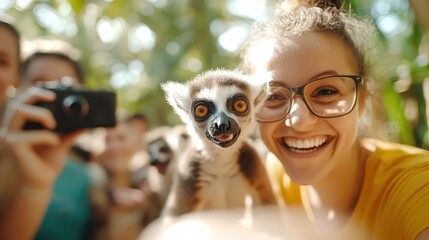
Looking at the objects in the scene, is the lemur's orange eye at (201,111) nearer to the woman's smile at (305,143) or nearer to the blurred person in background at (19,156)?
the woman's smile at (305,143)

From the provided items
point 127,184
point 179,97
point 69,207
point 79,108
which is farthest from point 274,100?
point 127,184

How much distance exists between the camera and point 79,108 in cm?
95

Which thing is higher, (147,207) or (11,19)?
(11,19)

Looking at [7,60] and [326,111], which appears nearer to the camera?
[326,111]

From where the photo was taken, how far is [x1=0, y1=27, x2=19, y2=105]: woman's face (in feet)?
3.08

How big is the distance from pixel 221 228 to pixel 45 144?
73cm

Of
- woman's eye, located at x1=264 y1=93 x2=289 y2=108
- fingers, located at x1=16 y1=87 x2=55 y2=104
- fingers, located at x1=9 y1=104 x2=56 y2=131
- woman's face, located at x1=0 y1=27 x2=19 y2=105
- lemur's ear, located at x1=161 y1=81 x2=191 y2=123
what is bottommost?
woman's eye, located at x1=264 y1=93 x2=289 y2=108

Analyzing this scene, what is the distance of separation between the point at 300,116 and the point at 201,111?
7.3 inches

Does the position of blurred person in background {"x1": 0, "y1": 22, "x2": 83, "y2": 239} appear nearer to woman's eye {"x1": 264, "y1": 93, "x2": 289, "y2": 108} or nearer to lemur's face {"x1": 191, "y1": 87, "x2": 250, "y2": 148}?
lemur's face {"x1": 191, "y1": 87, "x2": 250, "y2": 148}

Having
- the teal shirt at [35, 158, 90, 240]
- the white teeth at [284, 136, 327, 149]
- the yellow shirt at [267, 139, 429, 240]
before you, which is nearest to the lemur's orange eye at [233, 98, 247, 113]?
the white teeth at [284, 136, 327, 149]

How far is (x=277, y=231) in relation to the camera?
22.1 inches

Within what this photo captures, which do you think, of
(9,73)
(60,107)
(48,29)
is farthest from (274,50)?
(48,29)

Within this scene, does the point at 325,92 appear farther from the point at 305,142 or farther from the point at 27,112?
the point at 27,112

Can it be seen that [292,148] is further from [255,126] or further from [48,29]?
[48,29]
